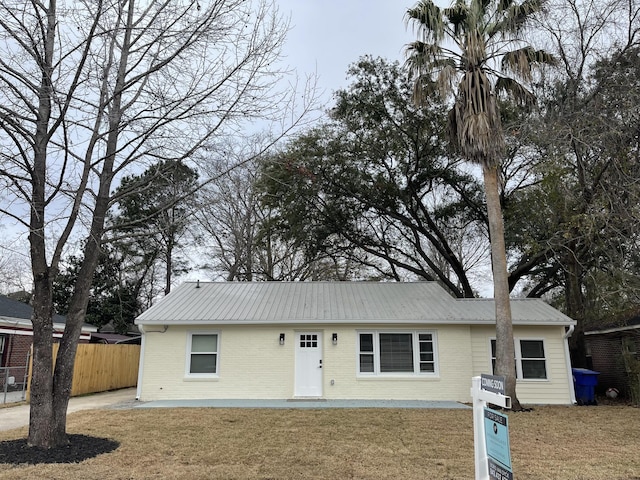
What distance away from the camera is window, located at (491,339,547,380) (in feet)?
44.2

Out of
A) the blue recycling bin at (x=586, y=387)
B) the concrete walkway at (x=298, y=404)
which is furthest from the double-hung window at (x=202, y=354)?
the blue recycling bin at (x=586, y=387)

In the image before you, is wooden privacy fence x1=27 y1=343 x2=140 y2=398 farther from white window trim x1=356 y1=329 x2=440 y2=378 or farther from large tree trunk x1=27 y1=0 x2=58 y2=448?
white window trim x1=356 y1=329 x2=440 y2=378

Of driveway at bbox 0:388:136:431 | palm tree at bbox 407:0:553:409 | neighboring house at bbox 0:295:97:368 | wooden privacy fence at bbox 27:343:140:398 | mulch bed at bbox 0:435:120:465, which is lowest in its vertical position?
driveway at bbox 0:388:136:431

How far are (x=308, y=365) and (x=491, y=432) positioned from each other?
9.75 metres

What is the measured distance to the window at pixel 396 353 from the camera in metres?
13.6

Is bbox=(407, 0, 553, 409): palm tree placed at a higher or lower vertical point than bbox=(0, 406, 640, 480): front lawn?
higher

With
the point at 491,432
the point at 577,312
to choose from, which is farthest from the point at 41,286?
the point at 577,312

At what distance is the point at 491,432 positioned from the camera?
4.25m

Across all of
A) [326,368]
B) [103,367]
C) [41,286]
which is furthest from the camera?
[103,367]

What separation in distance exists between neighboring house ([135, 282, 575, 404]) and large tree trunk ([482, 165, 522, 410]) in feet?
6.68

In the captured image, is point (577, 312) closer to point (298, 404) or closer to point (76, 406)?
point (298, 404)

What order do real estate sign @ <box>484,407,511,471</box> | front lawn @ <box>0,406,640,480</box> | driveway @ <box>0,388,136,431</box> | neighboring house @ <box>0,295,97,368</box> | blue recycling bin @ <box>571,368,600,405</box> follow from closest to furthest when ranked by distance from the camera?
real estate sign @ <box>484,407,511,471</box>
front lawn @ <box>0,406,640,480</box>
driveway @ <box>0,388,136,431</box>
blue recycling bin @ <box>571,368,600,405</box>
neighboring house @ <box>0,295,97,368</box>

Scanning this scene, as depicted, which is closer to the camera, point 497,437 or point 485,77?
point 497,437

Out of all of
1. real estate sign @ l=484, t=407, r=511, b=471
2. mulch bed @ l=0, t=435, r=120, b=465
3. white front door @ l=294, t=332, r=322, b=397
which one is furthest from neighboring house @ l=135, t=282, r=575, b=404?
real estate sign @ l=484, t=407, r=511, b=471
